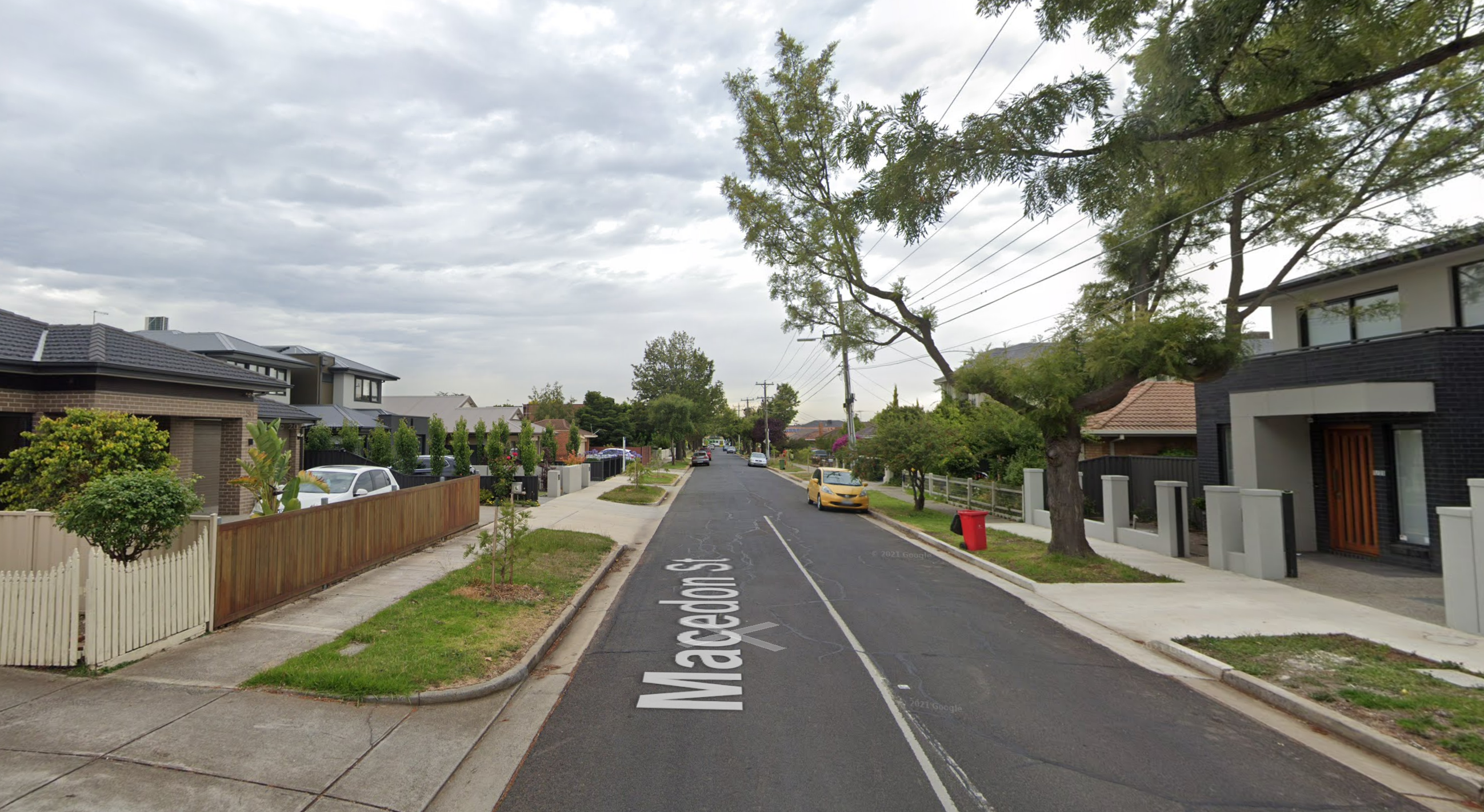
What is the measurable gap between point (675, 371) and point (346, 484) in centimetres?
7893

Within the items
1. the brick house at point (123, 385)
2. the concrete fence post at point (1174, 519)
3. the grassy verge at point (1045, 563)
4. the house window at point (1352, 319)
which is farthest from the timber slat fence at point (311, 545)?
the house window at point (1352, 319)

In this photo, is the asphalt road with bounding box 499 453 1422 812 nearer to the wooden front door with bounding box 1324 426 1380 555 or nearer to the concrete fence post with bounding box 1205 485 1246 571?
the concrete fence post with bounding box 1205 485 1246 571

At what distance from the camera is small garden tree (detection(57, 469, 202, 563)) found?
22.4 ft

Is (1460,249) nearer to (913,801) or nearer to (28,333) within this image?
(913,801)

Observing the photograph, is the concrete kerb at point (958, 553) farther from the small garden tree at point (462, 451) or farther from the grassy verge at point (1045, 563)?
the small garden tree at point (462, 451)

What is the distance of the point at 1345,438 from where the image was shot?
15.3 meters

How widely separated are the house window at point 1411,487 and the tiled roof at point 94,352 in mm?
22814

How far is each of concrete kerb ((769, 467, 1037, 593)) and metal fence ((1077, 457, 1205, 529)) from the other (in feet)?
14.8

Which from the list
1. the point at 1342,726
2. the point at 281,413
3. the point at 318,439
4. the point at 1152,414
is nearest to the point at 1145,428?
the point at 1152,414

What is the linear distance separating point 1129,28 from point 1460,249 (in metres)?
9.34

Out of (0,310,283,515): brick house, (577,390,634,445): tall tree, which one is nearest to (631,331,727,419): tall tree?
(577,390,634,445): tall tree

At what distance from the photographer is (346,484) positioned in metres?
16.3

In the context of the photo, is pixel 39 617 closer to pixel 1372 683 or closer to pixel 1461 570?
pixel 1372 683

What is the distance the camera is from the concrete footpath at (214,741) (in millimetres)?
4566
